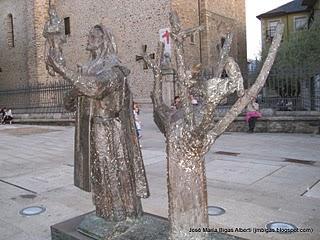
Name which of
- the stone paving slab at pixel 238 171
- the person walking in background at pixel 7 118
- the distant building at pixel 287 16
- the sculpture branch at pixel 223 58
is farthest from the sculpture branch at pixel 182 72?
the distant building at pixel 287 16

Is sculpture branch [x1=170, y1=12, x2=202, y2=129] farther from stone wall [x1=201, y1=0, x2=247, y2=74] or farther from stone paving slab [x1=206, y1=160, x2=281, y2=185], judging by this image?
stone wall [x1=201, y1=0, x2=247, y2=74]

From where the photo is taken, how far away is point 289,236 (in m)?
3.96

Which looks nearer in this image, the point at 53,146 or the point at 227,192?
the point at 227,192

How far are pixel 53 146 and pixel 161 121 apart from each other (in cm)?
869

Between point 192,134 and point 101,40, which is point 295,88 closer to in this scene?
point 101,40

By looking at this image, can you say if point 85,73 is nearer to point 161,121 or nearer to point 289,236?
point 161,121

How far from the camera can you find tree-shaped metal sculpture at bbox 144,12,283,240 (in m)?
2.26

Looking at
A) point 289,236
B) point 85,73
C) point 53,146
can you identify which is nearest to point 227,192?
point 289,236

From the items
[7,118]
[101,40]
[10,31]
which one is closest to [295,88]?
[101,40]

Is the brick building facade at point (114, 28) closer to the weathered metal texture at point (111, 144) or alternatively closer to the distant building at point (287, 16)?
the distant building at point (287, 16)

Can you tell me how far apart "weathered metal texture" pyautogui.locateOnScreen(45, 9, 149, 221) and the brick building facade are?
18.9 meters

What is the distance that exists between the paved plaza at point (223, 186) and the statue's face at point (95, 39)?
85.5 inches

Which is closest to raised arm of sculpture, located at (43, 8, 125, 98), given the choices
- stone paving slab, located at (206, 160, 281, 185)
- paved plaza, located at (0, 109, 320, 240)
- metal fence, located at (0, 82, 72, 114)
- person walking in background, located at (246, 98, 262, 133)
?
paved plaza, located at (0, 109, 320, 240)

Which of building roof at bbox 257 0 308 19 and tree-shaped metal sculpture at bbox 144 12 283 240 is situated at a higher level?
building roof at bbox 257 0 308 19
